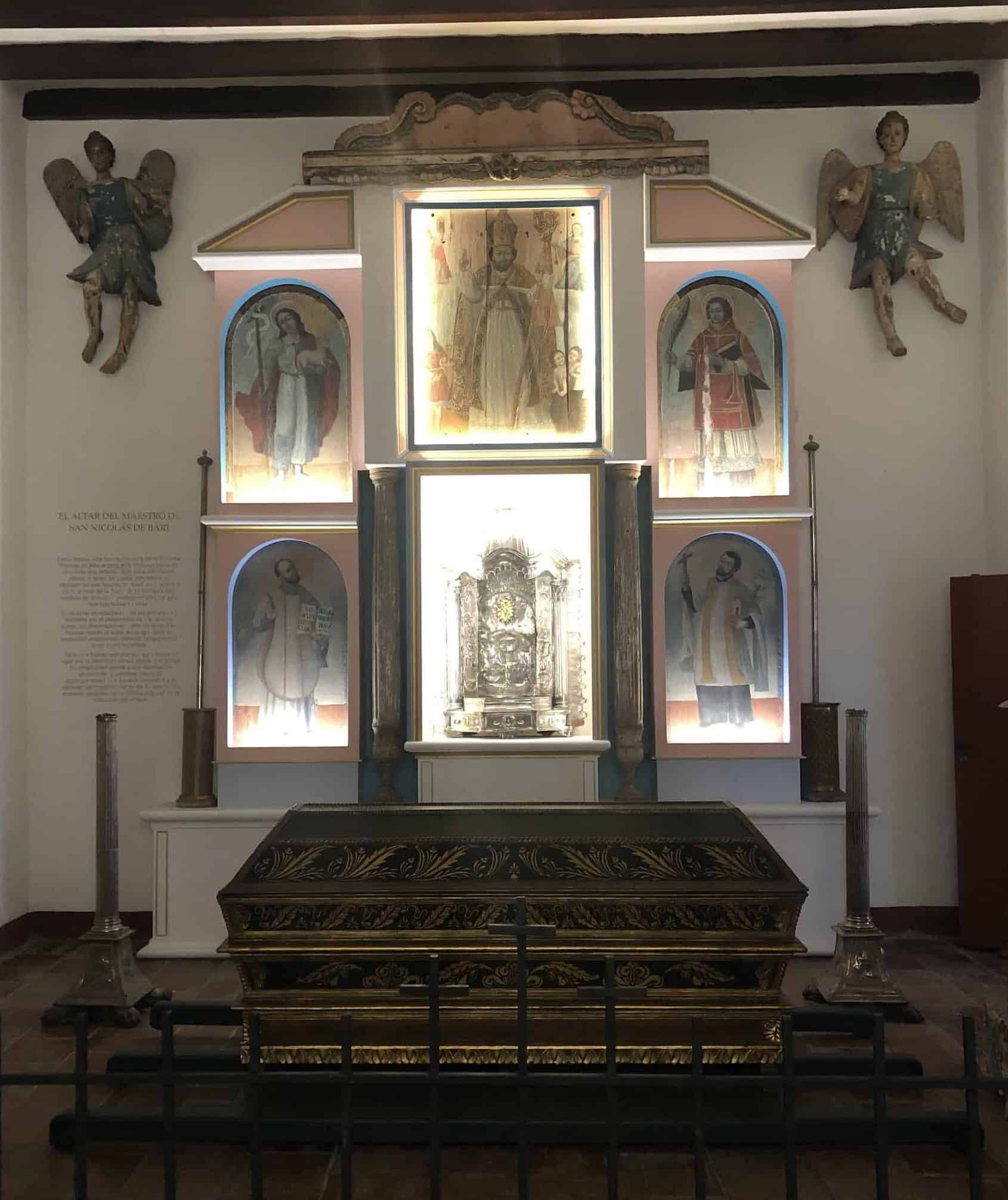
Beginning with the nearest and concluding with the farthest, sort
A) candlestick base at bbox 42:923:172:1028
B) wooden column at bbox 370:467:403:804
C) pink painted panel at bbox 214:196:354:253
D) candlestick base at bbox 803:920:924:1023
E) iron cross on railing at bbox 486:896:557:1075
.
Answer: iron cross on railing at bbox 486:896:557:1075 → candlestick base at bbox 803:920:924:1023 → candlestick base at bbox 42:923:172:1028 → wooden column at bbox 370:467:403:804 → pink painted panel at bbox 214:196:354:253

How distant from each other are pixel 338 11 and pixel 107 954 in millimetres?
4626

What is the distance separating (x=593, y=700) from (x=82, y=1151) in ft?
13.9

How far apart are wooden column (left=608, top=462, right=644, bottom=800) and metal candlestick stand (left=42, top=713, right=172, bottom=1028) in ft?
8.21

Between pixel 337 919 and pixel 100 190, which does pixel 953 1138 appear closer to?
pixel 337 919

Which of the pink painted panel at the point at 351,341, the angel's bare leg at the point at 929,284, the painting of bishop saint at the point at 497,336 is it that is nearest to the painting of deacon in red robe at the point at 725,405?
the painting of bishop saint at the point at 497,336

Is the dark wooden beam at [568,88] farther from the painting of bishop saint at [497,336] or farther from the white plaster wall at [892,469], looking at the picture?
the painting of bishop saint at [497,336]

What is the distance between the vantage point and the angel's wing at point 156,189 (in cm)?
660

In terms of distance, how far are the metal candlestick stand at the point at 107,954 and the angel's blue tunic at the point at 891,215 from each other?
15.9 feet

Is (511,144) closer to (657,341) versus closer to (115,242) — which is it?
(657,341)

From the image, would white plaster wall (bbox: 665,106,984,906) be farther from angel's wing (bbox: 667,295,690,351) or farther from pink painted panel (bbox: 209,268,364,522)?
pink painted panel (bbox: 209,268,364,522)

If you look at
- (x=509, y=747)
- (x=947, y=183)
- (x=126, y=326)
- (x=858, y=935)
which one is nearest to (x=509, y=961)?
(x=858, y=935)

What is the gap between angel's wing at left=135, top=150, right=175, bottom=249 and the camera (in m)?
6.60

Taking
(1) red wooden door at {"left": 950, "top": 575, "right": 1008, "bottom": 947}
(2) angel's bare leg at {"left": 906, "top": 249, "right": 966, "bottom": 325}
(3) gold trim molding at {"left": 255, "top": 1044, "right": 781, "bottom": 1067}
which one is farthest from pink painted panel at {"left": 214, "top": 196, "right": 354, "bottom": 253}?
(3) gold trim molding at {"left": 255, "top": 1044, "right": 781, "bottom": 1067}

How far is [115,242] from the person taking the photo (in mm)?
6551
